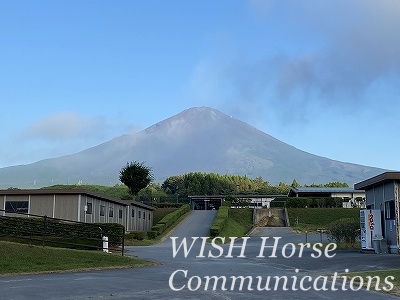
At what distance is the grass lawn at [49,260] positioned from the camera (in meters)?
16.2

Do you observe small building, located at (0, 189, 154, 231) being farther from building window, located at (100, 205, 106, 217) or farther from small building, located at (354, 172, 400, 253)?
small building, located at (354, 172, 400, 253)

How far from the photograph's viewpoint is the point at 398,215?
24516 millimetres

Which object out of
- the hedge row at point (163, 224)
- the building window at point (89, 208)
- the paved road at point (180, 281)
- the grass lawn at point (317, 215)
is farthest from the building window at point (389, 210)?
the grass lawn at point (317, 215)

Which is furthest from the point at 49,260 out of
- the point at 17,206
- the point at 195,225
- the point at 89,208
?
the point at 195,225

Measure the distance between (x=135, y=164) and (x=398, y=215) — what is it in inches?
1658

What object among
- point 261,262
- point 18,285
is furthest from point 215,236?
point 18,285

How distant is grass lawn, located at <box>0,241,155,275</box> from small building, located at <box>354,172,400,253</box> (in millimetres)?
11516

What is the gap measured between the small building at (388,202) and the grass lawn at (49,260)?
11516 millimetres

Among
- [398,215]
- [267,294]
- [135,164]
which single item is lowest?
[267,294]

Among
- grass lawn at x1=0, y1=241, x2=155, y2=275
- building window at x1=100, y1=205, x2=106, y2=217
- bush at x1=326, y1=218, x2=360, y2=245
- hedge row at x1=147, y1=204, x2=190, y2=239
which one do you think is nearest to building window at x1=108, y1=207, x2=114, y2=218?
building window at x1=100, y1=205, x2=106, y2=217

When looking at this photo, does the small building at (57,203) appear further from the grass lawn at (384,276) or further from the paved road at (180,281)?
the grass lawn at (384,276)

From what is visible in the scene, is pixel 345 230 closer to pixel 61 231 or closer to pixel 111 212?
pixel 61 231

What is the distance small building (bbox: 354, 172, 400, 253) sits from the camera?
963 inches

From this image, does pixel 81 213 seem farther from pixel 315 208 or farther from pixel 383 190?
pixel 315 208
